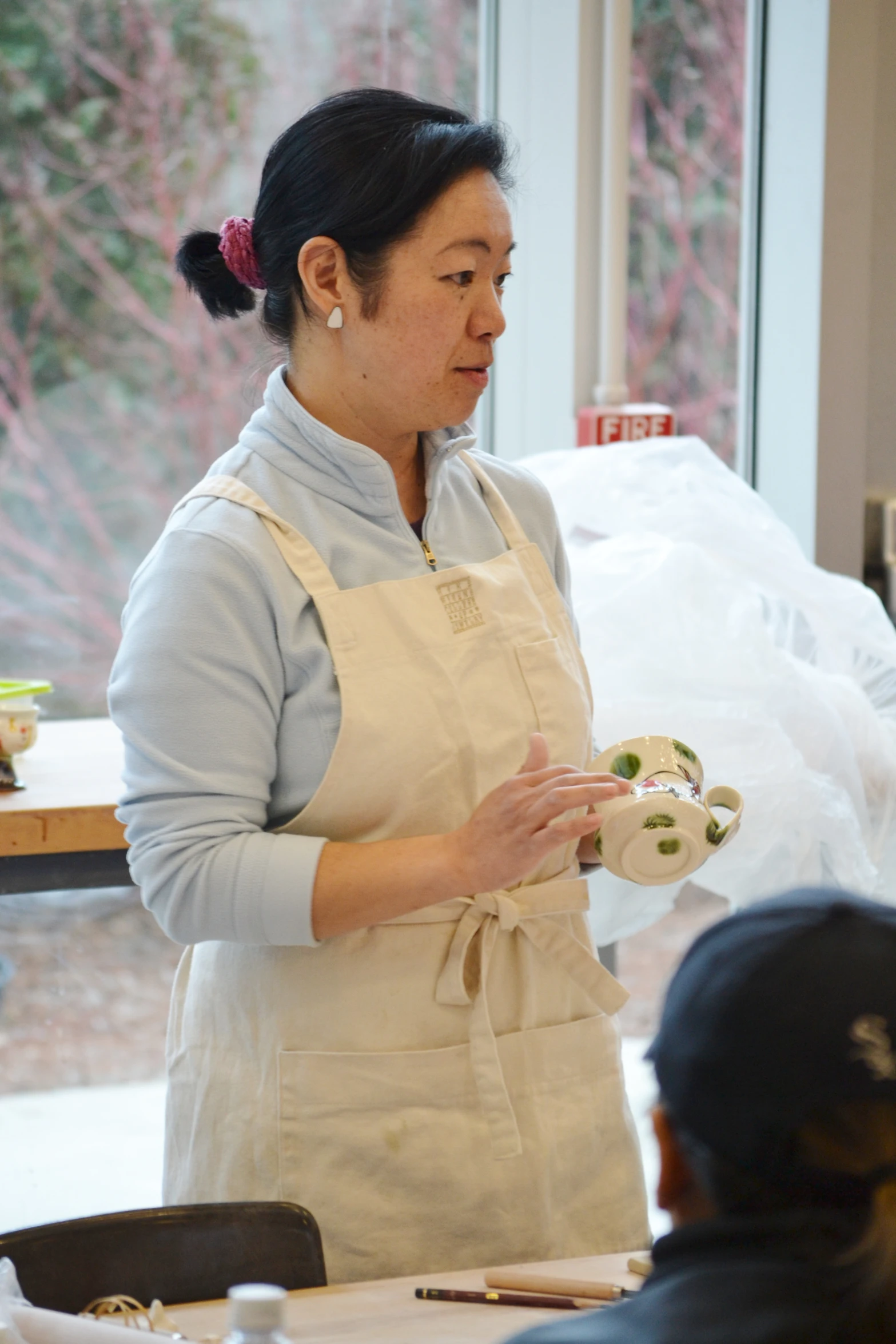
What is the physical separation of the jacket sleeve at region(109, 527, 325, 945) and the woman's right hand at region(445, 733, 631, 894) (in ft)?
Answer: 0.47

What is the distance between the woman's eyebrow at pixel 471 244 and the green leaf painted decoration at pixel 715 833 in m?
0.61

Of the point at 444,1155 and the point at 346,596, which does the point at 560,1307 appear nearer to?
the point at 444,1155

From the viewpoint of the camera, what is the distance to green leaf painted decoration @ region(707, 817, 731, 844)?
1455 millimetres

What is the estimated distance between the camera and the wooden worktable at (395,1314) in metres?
1.14

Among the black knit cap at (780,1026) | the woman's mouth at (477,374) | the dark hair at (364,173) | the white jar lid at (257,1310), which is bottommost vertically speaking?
the white jar lid at (257,1310)

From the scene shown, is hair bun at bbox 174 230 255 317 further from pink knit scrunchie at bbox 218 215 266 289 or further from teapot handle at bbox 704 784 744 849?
teapot handle at bbox 704 784 744 849

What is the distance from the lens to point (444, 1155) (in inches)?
56.8

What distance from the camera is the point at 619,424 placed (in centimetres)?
283

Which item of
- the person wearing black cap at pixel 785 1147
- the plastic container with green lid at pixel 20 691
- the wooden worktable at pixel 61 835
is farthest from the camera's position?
the plastic container with green lid at pixel 20 691

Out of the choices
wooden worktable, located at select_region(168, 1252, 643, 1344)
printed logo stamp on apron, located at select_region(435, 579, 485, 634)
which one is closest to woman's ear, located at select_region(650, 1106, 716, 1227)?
wooden worktable, located at select_region(168, 1252, 643, 1344)

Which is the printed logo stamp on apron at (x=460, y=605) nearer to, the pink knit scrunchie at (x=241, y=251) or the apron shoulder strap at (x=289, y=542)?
the apron shoulder strap at (x=289, y=542)

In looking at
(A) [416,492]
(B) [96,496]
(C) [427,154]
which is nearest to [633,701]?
(A) [416,492]

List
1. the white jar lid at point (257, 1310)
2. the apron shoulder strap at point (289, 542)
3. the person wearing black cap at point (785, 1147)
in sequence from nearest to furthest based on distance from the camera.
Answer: the person wearing black cap at point (785, 1147) < the white jar lid at point (257, 1310) < the apron shoulder strap at point (289, 542)

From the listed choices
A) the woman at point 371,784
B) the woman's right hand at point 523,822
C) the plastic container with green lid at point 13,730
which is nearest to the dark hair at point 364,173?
the woman at point 371,784
